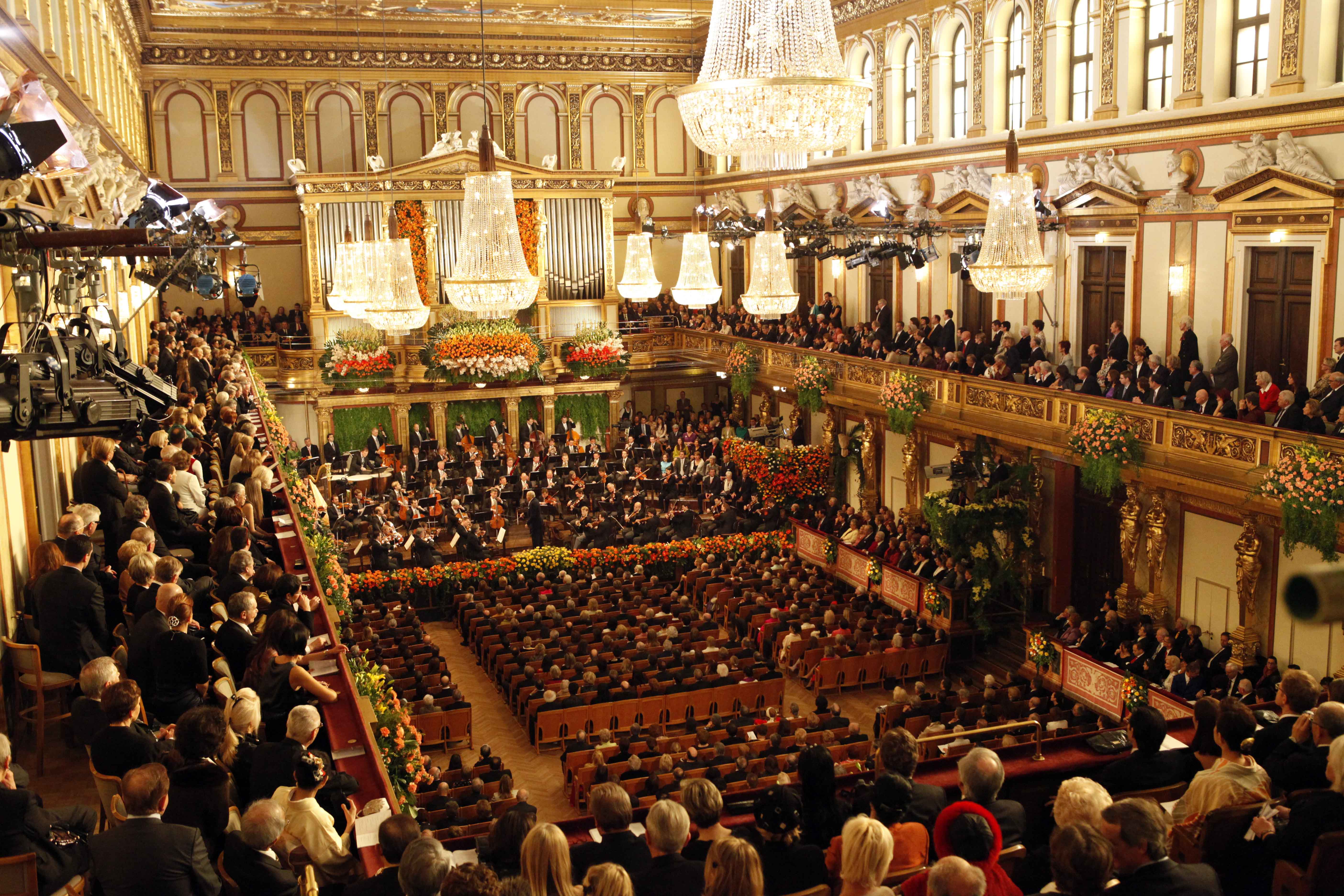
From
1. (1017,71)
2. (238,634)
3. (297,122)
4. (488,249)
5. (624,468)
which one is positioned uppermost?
(297,122)

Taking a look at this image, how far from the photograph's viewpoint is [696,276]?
13812 mm

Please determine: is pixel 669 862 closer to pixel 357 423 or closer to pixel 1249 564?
pixel 1249 564

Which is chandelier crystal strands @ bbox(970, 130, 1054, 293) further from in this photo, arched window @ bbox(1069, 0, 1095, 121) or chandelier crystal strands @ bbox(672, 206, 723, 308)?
arched window @ bbox(1069, 0, 1095, 121)

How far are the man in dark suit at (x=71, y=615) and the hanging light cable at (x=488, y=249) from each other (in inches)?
140

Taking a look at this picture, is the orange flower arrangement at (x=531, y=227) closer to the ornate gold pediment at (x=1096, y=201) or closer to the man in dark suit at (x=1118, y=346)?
the ornate gold pediment at (x=1096, y=201)

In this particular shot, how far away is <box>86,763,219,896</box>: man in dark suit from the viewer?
177 inches

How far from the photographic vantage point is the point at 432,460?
1073 inches

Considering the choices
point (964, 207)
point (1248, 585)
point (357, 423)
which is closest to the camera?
point (1248, 585)

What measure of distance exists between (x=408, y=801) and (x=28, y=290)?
4.34 m

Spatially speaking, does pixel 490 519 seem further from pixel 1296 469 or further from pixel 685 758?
pixel 1296 469

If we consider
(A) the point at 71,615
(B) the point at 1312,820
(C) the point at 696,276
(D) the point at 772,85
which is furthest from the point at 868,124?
(B) the point at 1312,820

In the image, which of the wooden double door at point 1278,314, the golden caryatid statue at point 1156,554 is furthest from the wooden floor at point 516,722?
the wooden double door at point 1278,314

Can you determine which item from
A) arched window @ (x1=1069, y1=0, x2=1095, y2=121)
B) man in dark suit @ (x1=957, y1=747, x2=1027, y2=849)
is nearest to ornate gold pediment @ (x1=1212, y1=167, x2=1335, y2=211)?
arched window @ (x1=1069, y1=0, x2=1095, y2=121)

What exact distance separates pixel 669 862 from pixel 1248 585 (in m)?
12.8
